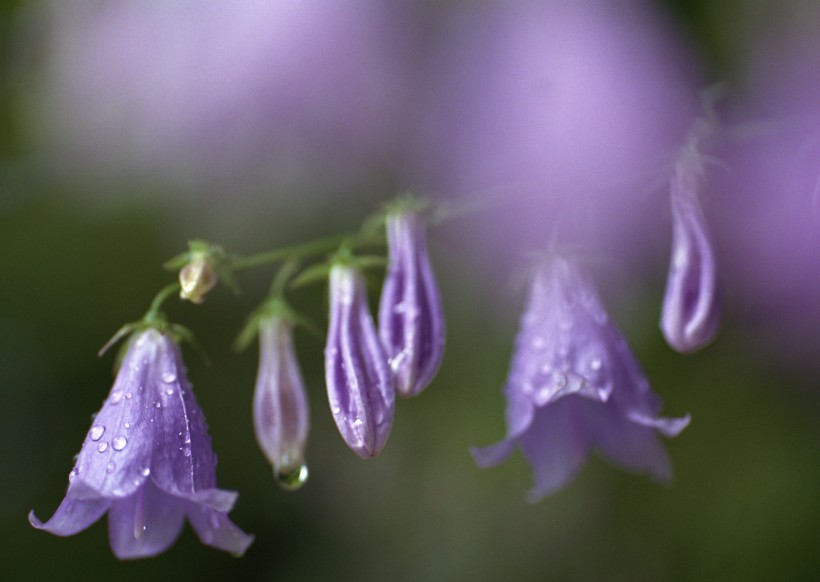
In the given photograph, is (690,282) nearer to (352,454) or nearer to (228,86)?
(228,86)

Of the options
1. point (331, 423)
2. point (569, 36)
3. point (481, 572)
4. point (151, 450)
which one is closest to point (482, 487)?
point (481, 572)

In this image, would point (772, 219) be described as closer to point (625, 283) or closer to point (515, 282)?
point (625, 283)

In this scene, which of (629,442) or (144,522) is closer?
(144,522)

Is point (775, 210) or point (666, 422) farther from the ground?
point (775, 210)

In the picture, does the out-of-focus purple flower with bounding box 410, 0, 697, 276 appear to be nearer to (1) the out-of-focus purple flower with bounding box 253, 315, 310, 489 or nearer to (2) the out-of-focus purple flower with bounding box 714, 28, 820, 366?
(2) the out-of-focus purple flower with bounding box 714, 28, 820, 366

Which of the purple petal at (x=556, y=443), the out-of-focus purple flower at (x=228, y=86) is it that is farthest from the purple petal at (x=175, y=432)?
the out-of-focus purple flower at (x=228, y=86)

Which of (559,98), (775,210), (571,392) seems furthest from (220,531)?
(775,210)
